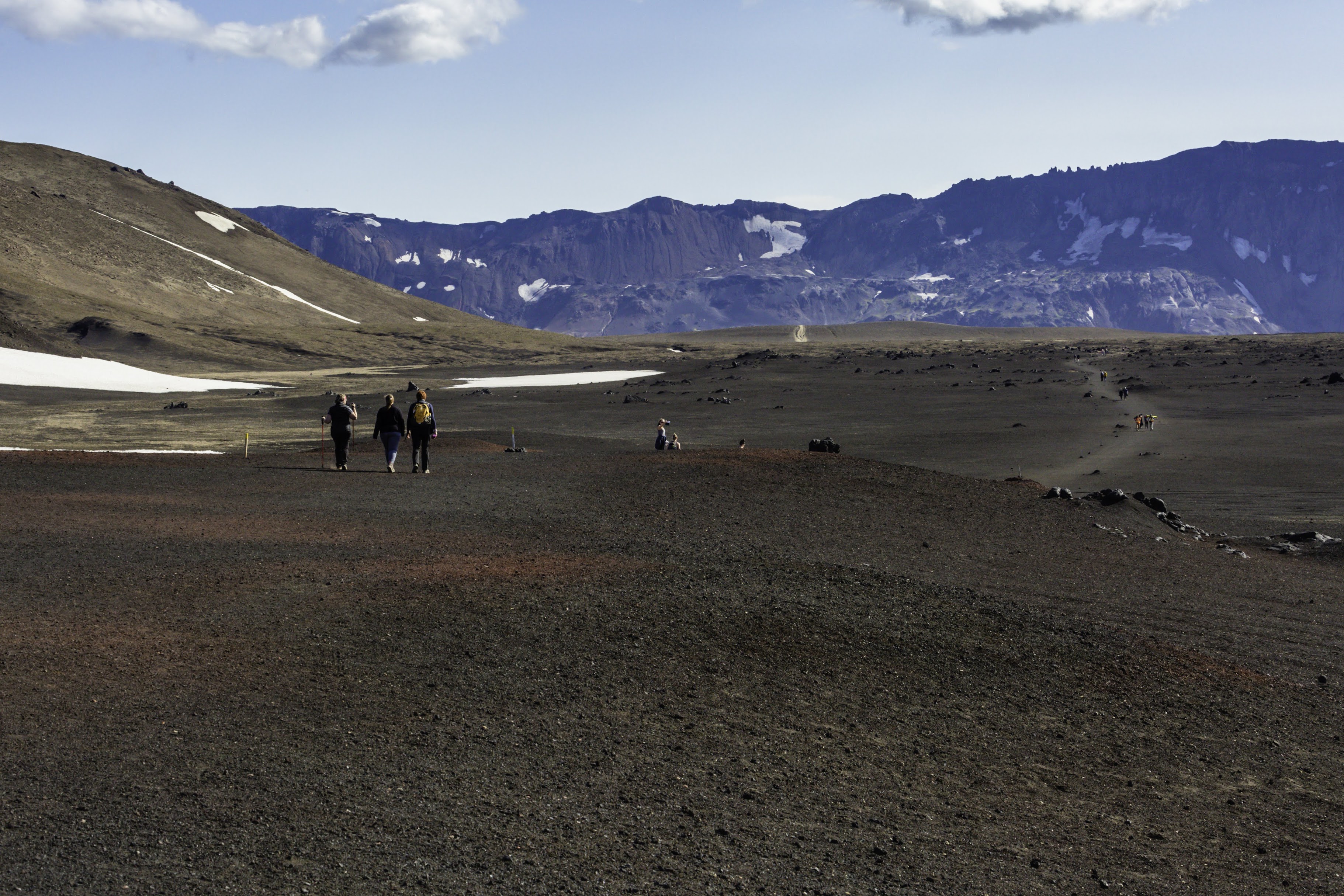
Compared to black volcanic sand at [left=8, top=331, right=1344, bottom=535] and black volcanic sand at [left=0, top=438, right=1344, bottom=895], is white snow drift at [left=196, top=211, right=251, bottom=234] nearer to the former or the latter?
black volcanic sand at [left=8, top=331, right=1344, bottom=535]

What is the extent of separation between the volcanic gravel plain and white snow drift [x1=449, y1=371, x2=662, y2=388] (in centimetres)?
5545

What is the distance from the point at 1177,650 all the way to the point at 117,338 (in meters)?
102

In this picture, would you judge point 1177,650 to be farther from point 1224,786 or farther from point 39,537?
point 39,537

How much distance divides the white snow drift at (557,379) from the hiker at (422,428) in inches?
1983

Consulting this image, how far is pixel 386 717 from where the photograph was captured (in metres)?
9.27

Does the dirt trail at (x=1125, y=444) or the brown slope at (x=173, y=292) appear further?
the brown slope at (x=173, y=292)

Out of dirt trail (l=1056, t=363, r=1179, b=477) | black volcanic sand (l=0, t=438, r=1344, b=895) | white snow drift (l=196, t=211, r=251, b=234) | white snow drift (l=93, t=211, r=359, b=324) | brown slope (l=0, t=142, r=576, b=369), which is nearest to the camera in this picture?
black volcanic sand (l=0, t=438, r=1344, b=895)

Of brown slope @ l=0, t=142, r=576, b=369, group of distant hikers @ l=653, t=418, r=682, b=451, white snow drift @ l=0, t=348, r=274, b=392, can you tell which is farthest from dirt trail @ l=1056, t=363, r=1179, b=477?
brown slope @ l=0, t=142, r=576, b=369

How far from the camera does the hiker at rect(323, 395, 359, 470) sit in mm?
24344

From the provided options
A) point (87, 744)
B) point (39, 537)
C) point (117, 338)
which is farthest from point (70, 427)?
point (117, 338)

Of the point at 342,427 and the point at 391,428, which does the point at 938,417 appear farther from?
the point at 342,427

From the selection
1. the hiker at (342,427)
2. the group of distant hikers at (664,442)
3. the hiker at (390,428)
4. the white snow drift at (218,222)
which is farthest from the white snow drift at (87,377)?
the white snow drift at (218,222)

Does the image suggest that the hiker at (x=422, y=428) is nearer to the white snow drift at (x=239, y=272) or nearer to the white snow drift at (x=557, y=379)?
the white snow drift at (x=557, y=379)

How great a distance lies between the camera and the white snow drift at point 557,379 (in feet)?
261
